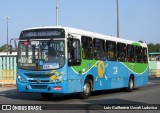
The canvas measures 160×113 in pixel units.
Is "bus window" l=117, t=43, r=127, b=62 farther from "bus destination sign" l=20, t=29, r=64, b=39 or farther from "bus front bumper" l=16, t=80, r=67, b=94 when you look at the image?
"bus front bumper" l=16, t=80, r=67, b=94

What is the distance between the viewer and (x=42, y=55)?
54.4ft

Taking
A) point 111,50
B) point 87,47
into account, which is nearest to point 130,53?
point 111,50

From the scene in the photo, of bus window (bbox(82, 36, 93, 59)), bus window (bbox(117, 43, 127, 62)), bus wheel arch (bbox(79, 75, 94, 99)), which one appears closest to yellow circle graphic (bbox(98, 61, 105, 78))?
bus wheel arch (bbox(79, 75, 94, 99))

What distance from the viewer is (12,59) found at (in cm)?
3025

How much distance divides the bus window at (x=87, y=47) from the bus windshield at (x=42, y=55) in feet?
5.73

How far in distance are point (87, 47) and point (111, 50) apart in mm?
3215

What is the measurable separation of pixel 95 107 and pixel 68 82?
228 cm

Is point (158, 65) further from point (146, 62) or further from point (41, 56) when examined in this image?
point (41, 56)

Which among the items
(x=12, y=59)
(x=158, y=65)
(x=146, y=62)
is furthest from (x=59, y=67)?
(x=158, y=65)

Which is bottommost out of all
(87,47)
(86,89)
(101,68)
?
(86,89)

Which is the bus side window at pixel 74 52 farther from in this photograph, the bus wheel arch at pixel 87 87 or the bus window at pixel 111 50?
the bus window at pixel 111 50

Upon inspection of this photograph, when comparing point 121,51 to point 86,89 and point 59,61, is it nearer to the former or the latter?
point 86,89

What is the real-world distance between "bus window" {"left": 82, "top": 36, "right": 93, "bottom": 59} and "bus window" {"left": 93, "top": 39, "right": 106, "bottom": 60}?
48 cm

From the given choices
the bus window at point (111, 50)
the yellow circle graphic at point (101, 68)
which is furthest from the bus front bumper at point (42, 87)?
the bus window at point (111, 50)
